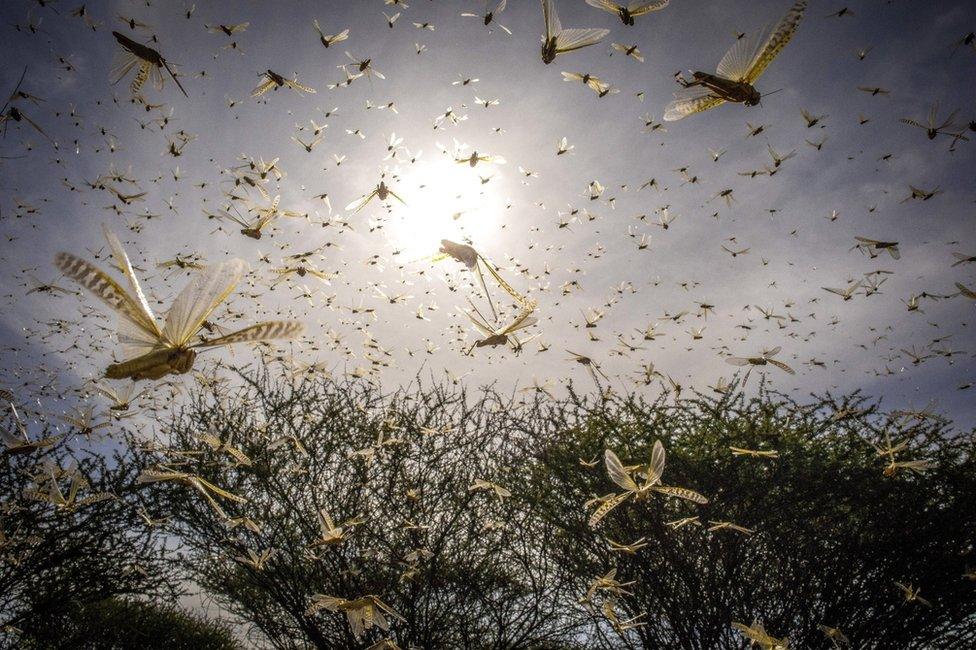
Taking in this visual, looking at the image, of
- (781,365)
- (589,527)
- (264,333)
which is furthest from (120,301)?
(589,527)

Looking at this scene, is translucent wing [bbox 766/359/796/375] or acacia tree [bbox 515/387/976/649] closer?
translucent wing [bbox 766/359/796/375]

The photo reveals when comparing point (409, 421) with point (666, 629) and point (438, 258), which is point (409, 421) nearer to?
point (666, 629)

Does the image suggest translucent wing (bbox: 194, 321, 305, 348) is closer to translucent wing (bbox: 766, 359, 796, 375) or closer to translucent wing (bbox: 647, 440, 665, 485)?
translucent wing (bbox: 647, 440, 665, 485)

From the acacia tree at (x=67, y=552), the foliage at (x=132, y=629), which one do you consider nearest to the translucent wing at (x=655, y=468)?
the acacia tree at (x=67, y=552)

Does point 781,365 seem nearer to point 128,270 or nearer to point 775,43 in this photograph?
point 775,43

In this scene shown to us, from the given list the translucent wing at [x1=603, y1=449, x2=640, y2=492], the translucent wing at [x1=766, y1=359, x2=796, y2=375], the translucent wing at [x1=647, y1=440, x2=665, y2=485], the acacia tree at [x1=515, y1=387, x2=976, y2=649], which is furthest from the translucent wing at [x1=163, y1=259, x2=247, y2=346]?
the acacia tree at [x1=515, y1=387, x2=976, y2=649]
